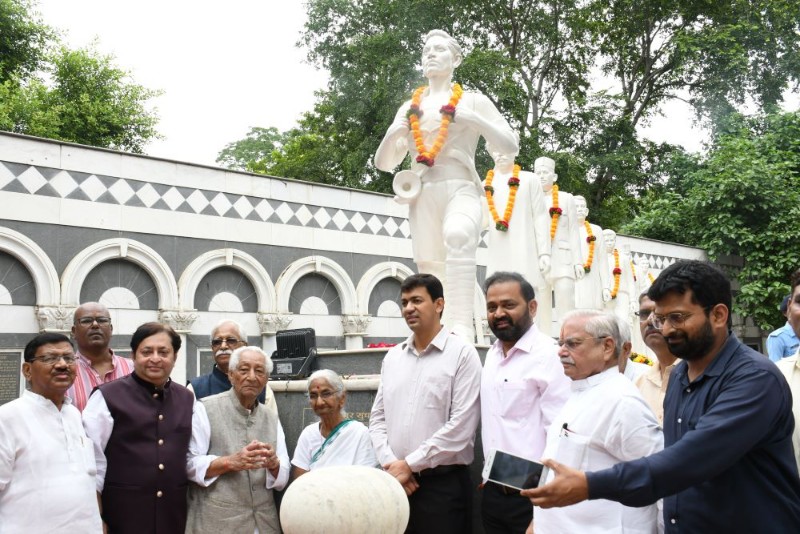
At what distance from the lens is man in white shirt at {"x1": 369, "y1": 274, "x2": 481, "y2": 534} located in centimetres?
440

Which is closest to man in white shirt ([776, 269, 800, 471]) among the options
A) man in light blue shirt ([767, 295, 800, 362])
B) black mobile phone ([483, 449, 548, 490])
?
black mobile phone ([483, 449, 548, 490])

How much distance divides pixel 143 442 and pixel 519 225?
585cm

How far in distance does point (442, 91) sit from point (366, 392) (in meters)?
3.17

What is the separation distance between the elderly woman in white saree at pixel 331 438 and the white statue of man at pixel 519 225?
4713 millimetres

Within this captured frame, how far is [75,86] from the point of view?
87.4 feet

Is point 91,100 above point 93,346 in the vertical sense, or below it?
above

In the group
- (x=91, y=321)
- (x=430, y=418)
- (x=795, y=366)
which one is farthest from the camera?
(x=91, y=321)

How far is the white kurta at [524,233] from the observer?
9484 millimetres

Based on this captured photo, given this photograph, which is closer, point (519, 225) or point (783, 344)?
point (783, 344)

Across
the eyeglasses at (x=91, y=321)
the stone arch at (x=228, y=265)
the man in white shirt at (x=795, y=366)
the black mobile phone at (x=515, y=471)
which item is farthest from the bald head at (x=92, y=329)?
the stone arch at (x=228, y=265)

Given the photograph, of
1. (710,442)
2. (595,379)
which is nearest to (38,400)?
(595,379)

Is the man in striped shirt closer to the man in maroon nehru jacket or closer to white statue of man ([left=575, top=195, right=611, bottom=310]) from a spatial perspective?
the man in maroon nehru jacket

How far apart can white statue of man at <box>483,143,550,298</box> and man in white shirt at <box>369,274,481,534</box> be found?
483 centimetres

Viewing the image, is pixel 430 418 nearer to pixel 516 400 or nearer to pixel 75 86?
pixel 516 400
